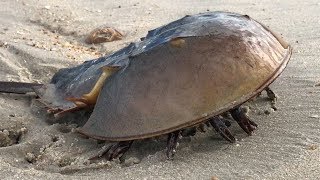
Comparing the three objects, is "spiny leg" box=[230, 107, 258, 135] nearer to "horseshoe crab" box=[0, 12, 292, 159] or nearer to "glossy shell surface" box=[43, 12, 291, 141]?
"horseshoe crab" box=[0, 12, 292, 159]

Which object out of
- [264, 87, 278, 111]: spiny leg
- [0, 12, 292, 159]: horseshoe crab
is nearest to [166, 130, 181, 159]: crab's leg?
[0, 12, 292, 159]: horseshoe crab

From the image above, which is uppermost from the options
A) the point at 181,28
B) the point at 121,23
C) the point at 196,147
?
the point at 181,28

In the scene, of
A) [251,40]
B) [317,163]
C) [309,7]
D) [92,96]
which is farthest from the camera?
[309,7]

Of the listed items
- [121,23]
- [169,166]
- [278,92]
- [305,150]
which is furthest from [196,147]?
[121,23]

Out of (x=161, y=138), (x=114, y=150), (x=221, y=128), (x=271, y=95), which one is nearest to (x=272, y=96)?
(x=271, y=95)

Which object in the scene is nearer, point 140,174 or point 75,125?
point 140,174

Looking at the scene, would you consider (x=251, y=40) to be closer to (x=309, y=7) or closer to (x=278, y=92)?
(x=278, y=92)

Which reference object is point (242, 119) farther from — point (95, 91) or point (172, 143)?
point (95, 91)

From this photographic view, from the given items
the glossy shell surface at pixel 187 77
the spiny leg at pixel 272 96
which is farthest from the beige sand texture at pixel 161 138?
the glossy shell surface at pixel 187 77
